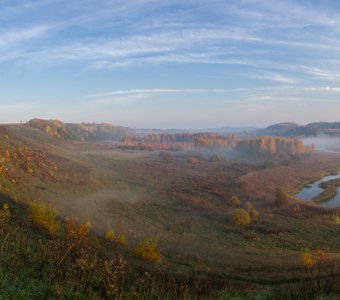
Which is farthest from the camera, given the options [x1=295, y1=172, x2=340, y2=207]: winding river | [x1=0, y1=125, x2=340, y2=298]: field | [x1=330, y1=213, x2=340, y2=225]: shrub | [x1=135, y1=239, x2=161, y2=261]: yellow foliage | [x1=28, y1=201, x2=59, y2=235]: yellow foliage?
[x1=295, y1=172, x2=340, y2=207]: winding river

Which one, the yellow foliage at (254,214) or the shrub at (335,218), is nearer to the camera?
the shrub at (335,218)

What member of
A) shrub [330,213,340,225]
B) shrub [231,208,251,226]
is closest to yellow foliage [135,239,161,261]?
shrub [231,208,251,226]

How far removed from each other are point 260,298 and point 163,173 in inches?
3234

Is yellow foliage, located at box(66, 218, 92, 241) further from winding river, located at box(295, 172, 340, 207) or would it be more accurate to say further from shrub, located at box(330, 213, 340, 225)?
winding river, located at box(295, 172, 340, 207)

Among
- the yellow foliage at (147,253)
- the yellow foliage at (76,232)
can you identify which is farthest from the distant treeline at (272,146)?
the yellow foliage at (76,232)

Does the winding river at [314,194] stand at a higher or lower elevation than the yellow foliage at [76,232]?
lower

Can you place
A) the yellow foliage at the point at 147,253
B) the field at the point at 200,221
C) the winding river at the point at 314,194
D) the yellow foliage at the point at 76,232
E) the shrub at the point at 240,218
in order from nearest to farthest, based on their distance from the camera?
the yellow foliage at the point at 76,232, the yellow foliage at the point at 147,253, the field at the point at 200,221, the shrub at the point at 240,218, the winding river at the point at 314,194

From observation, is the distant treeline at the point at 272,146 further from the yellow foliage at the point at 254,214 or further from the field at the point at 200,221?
the yellow foliage at the point at 254,214

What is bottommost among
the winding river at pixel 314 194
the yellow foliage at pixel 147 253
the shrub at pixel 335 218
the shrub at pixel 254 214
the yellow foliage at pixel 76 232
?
the winding river at pixel 314 194

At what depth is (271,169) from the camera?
378 feet

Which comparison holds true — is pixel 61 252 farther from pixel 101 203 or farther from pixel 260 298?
pixel 101 203

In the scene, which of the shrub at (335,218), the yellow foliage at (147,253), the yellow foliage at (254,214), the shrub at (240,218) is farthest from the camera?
the yellow foliage at (254,214)

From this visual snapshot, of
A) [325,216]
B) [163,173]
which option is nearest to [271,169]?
[163,173]

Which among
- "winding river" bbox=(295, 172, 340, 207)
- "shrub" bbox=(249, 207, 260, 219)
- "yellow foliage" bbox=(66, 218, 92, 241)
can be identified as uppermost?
"yellow foliage" bbox=(66, 218, 92, 241)
